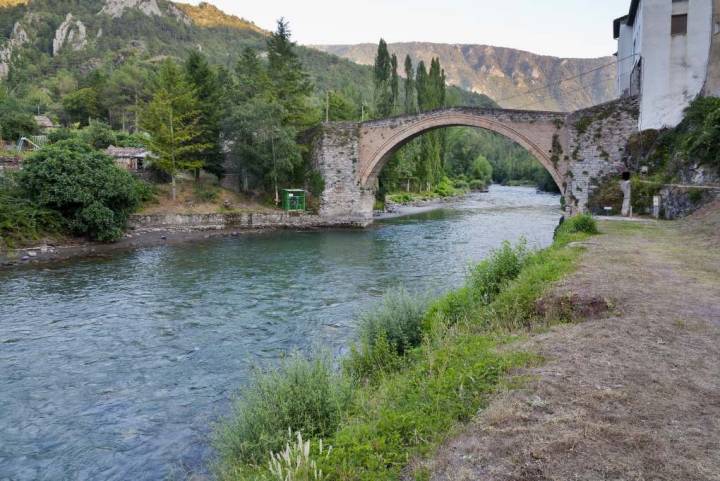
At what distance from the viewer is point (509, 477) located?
2.97 metres

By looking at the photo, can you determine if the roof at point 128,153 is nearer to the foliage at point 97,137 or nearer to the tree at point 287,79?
the foliage at point 97,137

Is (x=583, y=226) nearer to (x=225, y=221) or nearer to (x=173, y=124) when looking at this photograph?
(x=225, y=221)

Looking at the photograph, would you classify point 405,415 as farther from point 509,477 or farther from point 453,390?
point 509,477

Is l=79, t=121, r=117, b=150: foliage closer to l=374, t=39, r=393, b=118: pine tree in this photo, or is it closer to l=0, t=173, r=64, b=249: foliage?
l=0, t=173, r=64, b=249: foliage

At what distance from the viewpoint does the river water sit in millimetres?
6082

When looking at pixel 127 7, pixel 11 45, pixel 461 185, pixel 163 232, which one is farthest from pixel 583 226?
pixel 127 7

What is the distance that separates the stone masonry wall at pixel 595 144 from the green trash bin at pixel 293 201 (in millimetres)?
16044

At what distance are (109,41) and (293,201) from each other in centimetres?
10680

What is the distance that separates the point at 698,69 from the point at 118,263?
83.4 feet

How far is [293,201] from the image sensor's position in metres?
31.6

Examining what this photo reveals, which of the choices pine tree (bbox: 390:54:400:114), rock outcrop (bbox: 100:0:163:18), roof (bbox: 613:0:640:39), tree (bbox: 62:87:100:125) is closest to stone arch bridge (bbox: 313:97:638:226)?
roof (bbox: 613:0:640:39)

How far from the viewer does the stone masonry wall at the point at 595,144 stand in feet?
75.7

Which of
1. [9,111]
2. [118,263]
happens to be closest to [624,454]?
[118,263]

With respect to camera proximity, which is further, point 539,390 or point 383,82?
point 383,82
